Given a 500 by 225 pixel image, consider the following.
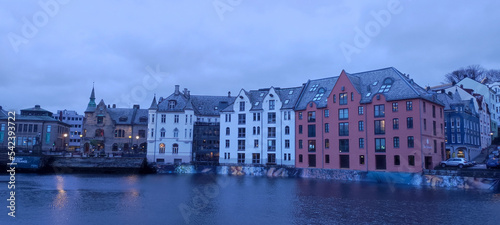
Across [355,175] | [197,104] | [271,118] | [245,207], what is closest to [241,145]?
[271,118]

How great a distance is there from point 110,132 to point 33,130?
763 inches

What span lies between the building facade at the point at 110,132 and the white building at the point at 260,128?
25.1m

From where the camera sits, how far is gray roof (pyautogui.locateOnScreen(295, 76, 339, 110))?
67.0 m

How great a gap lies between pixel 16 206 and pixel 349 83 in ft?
165

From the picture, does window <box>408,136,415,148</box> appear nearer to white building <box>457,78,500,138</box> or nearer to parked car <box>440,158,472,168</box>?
parked car <box>440,158,472,168</box>

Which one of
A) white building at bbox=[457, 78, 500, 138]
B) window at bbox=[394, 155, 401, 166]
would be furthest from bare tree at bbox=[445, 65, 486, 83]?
window at bbox=[394, 155, 401, 166]

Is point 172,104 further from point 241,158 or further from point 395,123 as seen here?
point 395,123

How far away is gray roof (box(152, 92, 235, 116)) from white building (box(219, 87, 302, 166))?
560 cm

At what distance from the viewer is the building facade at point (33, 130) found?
291 feet

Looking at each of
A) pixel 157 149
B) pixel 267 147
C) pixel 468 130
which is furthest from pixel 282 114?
pixel 468 130

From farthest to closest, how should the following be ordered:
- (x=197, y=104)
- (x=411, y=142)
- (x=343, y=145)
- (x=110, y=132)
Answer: (x=110, y=132)
(x=197, y=104)
(x=343, y=145)
(x=411, y=142)

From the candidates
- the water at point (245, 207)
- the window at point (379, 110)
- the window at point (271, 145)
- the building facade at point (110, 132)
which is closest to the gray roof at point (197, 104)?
the building facade at point (110, 132)

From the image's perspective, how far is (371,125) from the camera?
5831 cm

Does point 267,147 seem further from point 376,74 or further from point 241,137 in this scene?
point 376,74
